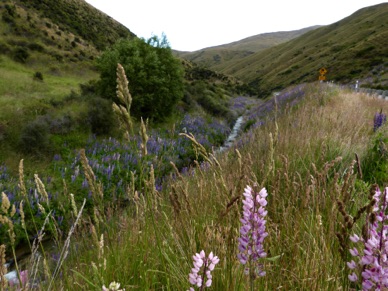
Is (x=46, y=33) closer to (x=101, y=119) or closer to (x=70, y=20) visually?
(x=70, y=20)

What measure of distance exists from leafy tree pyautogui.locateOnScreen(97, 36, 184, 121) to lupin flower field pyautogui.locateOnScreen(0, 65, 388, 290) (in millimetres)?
A: 1888

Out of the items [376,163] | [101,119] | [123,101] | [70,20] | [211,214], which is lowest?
[376,163]

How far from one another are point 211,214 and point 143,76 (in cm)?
1155

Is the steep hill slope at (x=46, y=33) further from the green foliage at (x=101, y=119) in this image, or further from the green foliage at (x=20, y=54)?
the green foliage at (x=101, y=119)

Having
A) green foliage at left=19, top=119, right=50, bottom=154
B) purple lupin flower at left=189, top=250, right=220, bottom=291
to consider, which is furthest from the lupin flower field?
green foliage at left=19, top=119, right=50, bottom=154

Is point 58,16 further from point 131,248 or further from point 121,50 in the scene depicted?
point 131,248

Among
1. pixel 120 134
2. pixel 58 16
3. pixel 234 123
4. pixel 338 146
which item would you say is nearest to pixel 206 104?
pixel 234 123

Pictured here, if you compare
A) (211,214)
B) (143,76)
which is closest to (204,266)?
(211,214)

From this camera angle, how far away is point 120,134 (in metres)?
11.4

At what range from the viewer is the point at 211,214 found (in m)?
2.52

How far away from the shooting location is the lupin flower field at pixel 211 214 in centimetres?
113

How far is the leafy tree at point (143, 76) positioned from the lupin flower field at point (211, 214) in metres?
1.89

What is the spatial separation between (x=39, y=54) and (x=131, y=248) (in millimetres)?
26119

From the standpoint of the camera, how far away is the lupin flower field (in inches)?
44.5
